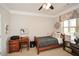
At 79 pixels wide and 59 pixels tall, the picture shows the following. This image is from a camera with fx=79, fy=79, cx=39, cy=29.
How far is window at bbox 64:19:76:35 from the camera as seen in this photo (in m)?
3.52

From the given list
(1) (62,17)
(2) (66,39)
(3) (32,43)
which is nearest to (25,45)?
(3) (32,43)

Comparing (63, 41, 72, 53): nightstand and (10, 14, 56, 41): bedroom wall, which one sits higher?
(10, 14, 56, 41): bedroom wall

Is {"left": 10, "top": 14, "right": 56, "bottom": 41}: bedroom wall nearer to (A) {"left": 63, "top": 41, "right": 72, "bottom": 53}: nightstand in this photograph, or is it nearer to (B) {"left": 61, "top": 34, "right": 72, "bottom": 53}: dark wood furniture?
(B) {"left": 61, "top": 34, "right": 72, "bottom": 53}: dark wood furniture

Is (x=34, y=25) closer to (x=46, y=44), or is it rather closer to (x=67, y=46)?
(x=46, y=44)

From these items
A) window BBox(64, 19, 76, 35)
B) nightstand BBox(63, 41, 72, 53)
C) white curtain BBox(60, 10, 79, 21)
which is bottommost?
nightstand BBox(63, 41, 72, 53)

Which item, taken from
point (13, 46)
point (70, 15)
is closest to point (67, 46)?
point (70, 15)

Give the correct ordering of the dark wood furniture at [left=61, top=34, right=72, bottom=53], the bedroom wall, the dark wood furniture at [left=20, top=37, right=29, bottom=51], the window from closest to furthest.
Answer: the dark wood furniture at [left=61, top=34, right=72, bottom=53]
the window
the dark wood furniture at [left=20, top=37, right=29, bottom=51]
the bedroom wall

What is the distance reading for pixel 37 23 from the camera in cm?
438

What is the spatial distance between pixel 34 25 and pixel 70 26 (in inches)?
72.5

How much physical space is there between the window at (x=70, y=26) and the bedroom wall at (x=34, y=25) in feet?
2.44

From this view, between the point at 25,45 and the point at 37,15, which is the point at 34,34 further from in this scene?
the point at 37,15

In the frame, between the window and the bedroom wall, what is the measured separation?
0.74 meters

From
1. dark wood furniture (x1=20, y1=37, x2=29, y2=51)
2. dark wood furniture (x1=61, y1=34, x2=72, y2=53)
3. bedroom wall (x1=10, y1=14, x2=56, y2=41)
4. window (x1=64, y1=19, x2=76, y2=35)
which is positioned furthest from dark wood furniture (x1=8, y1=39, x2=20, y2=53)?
window (x1=64, y1=19, x2=76, y2=35)

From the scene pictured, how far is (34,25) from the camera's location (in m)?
4.35
